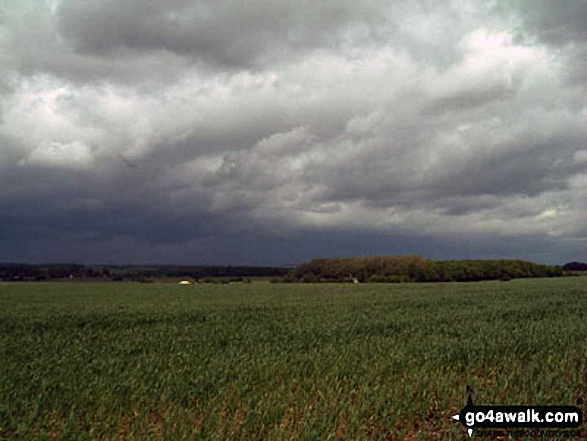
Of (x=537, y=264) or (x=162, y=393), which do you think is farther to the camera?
(x=537, y=264)

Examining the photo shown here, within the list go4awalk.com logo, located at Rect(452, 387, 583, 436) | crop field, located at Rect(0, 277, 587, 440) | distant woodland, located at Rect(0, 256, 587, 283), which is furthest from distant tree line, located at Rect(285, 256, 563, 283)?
go4awalk.com logo, located at Rect(452, 387, 583, 436)

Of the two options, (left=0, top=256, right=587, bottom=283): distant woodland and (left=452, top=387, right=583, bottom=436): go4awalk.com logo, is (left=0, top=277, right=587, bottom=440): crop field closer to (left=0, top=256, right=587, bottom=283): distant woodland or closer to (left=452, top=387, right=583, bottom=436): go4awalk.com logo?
(left=452, top=387, right=583, bottom=436): go4awalk.com logo

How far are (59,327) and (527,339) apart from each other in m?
19.9

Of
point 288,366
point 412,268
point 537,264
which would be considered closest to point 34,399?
point 288,366

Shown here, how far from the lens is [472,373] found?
1159 cm

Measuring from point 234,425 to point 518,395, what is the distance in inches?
219

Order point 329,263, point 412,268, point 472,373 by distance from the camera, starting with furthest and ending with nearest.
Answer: point 329,263, point 412,268, point 472,373

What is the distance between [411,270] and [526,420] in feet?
374

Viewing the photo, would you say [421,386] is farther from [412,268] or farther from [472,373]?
[412,268]

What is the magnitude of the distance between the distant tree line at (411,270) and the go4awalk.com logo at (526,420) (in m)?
107

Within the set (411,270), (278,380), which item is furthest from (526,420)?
(411,270)

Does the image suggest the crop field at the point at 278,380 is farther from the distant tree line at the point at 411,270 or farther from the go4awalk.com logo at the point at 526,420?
the distant tree line at the point at 411,270

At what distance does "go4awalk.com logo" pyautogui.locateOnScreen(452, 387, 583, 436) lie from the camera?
728 cm

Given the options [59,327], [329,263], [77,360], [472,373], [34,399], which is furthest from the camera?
[329,263]
